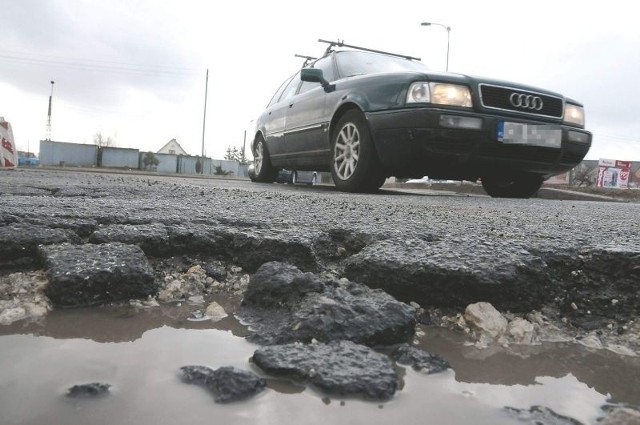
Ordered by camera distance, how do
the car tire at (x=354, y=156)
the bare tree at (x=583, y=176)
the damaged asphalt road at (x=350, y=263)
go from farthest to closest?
the bare tree at (x=583, y=176) < the car tire at (x=354, y=156) < the damaged asphalt road at (x=350, y=263)

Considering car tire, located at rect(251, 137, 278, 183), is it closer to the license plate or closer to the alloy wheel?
the alloy wheel

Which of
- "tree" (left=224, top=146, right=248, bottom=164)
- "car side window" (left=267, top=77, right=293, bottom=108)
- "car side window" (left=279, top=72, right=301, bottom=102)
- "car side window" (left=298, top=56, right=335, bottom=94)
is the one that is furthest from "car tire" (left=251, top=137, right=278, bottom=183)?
"tree" (left=224, top=146, right=248, bottom=164)

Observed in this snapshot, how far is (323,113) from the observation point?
5371 mm

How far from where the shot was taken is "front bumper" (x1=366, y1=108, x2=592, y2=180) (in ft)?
13.6

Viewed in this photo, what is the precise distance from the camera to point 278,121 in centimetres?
673

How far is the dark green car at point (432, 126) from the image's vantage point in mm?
4168

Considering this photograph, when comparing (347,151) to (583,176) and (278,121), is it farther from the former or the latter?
(583,176)

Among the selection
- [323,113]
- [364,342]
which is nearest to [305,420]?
[364,342]

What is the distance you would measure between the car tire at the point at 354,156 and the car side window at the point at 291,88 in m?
1.69

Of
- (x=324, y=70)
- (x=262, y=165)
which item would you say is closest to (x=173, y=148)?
(x=262, y=165)

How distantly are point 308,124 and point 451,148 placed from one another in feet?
6.49

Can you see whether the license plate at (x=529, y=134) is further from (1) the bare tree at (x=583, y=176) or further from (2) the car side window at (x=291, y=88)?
(1) the bare tree at (x=583, y=176)

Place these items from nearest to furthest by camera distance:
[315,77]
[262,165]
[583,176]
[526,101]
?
[526,101] < [315,77] < [262,165] < [583,176]

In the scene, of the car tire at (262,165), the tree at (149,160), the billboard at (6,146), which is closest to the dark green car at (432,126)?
the car tire at (262,165)
